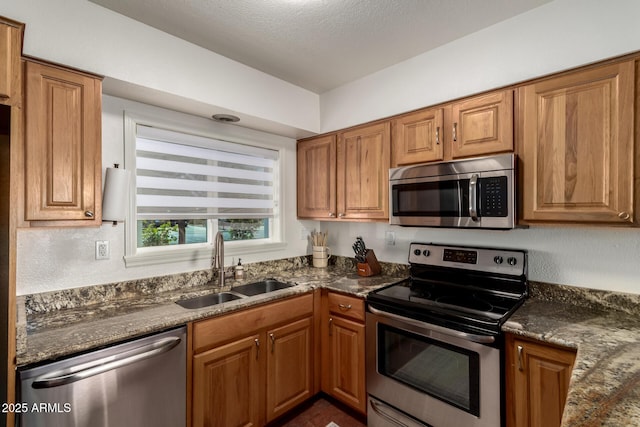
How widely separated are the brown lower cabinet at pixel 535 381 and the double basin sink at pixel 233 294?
1469 mm

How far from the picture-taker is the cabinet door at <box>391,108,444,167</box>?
207cm

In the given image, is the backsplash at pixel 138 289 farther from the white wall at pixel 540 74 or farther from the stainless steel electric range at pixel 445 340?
the white wall at pixel 540 74

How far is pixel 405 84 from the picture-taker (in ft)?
7.52

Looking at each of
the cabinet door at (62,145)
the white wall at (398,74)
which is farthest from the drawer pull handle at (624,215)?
the cabinet door at (62,145)

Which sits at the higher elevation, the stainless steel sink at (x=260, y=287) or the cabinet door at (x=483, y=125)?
the cabinet door at (x=483, y=125)

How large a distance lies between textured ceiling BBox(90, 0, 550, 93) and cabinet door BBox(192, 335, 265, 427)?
6.11 feet

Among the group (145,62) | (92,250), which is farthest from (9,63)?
(92,250)

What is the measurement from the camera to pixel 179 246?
232 centimetres

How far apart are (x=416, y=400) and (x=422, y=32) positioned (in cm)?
221

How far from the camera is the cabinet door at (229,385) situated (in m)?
1.71

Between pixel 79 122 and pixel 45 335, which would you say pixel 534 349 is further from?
pixel 79 122

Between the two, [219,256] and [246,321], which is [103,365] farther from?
[219,256]

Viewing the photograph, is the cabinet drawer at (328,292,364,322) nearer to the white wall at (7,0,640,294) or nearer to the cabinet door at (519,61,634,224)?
the white wall at (7,0,640,294)

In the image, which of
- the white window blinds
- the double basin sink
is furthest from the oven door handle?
the white window blinds
